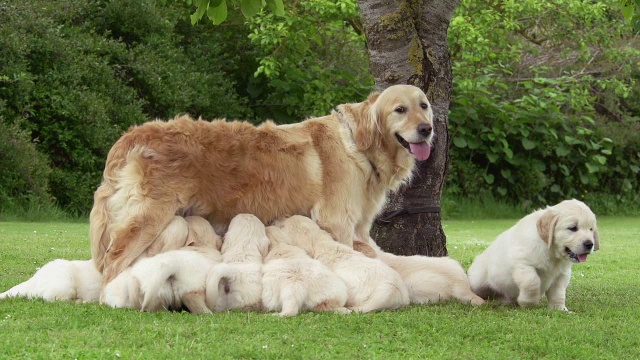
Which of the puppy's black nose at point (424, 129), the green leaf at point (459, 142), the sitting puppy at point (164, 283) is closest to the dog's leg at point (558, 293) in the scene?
the puppy's black nose at point (424, 129)

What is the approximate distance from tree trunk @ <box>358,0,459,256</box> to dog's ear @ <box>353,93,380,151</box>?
912mm

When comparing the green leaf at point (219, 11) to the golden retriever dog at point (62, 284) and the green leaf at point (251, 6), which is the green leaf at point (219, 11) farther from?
the golden retriever dog at point (62, 284)

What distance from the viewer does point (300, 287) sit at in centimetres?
603

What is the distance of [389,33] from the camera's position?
813cm

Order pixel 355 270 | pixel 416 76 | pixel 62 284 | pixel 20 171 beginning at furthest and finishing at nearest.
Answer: pixel 20 171 < pixel 416 76 < pixel 62 284 < pixel 355 270

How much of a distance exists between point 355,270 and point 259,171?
1050 millimetres

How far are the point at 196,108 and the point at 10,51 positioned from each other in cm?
344

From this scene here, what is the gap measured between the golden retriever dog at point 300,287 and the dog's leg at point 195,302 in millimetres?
379

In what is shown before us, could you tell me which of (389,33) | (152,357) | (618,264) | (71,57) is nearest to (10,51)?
(71,57)

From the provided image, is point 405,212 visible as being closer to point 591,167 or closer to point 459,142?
point 459,142

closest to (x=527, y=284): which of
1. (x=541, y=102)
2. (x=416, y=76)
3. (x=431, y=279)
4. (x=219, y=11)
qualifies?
(x=431, y=279)

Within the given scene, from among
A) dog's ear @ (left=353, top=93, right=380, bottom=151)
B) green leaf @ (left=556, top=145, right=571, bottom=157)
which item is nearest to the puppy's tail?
dog's ear @ (left=353, top=93, right=380, bottom=151)

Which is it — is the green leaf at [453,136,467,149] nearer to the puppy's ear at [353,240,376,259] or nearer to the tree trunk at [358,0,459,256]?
the tree trunk at [358,0,459,256]

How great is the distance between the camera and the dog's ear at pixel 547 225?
6.41m
